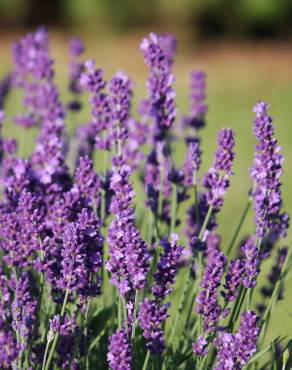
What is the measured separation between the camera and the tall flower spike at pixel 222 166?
2.10m

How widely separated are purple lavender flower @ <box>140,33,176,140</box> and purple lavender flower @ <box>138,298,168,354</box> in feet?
2.51

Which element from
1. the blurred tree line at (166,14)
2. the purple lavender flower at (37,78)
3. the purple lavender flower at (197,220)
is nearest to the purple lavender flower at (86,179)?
the purple lavender flower at (197,220)

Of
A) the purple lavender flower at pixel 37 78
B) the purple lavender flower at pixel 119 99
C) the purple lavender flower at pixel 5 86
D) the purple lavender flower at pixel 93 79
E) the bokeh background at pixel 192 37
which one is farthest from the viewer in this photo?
the bokeh background at pixel 192 37

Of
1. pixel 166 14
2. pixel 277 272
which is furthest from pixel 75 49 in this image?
pixel 166 14

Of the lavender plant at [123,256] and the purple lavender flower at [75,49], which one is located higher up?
the purple lavender flower at [75,49]

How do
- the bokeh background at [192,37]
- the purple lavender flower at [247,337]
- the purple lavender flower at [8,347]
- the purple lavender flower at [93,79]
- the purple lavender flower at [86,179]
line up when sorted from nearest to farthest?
1. the purple lavender flower at [8,347]
2. the purple lavender flower at [247,337]
3. the purple lavender flower at [86,179]
4. the purple lavender flower at [93,79]
5. the bokeh background at [192,37]

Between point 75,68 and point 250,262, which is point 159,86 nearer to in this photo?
point 250,262

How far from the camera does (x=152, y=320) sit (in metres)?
1.82

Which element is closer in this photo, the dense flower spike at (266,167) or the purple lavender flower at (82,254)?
the purple lavender flower at (82,254)

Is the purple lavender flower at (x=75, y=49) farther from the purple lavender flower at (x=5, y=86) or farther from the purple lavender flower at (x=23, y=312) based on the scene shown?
the purple lavender flower at (x=23, y=312)

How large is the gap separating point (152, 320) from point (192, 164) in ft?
2.41

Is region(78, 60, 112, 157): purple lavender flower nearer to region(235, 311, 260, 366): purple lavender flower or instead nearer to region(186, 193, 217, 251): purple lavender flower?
region(186, 193, 217, 251): purple lavender flower

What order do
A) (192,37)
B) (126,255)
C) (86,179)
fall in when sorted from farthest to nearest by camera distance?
(192,37) < (86,179) < (126,255)

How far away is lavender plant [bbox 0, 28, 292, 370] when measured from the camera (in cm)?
179
